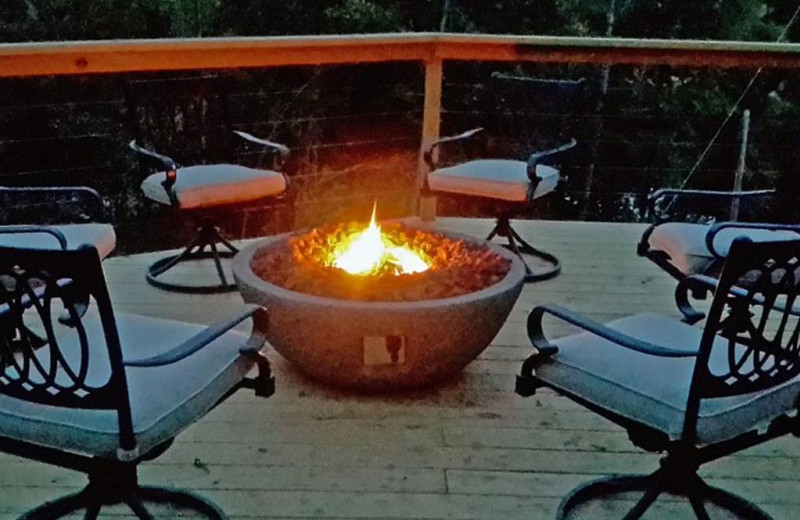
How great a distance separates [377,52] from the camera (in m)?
4.19

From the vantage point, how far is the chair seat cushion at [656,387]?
1.76m

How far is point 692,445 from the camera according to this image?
173 cm

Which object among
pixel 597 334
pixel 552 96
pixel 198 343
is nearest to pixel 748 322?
pixel 597 334

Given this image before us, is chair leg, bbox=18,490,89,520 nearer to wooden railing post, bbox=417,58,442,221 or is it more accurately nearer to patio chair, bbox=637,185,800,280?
patio chair, bbox=637,185,800,280

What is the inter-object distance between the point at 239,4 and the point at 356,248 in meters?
8.25

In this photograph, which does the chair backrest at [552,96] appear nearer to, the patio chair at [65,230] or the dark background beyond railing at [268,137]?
the patio chair at [65,230]

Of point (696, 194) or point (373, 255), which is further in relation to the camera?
point (696, 194)

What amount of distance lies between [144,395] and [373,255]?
120 cm

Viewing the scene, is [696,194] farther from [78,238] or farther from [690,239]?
[78,238]

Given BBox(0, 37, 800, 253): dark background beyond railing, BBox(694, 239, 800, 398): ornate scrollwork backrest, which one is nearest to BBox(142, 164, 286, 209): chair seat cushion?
BBox(694, 239, 800, 398): ornate scrollwork backrest

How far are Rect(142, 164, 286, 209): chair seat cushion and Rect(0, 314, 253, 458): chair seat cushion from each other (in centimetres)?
144

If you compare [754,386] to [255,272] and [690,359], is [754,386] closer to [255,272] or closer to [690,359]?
[690,359]

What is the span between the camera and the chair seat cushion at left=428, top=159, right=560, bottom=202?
3.72 meters

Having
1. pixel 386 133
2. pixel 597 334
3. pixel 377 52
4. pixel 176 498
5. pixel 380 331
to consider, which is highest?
pixel 377 52
